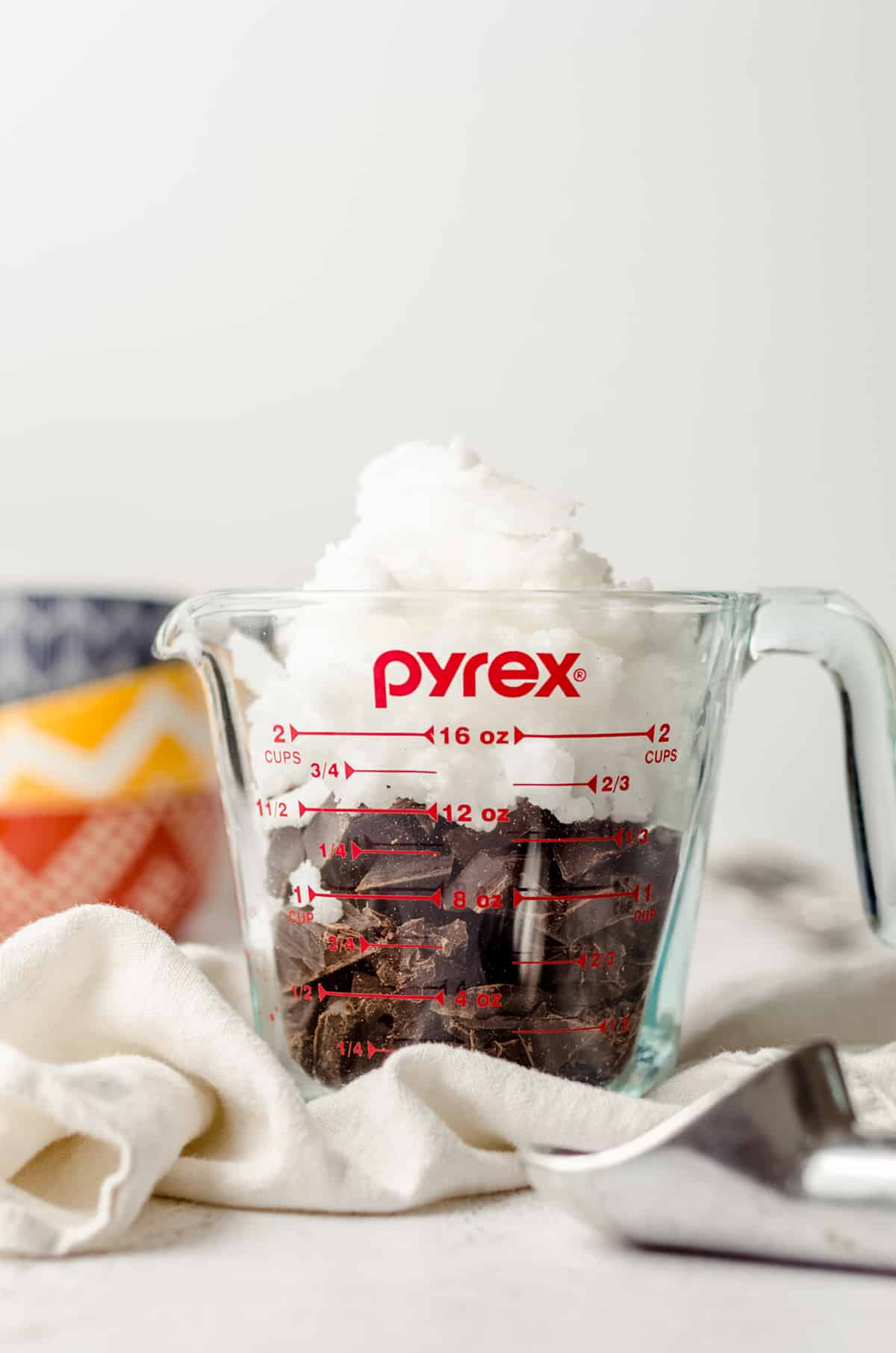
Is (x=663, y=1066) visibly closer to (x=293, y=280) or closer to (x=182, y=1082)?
(x=182, y=1082)

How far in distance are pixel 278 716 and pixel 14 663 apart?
55 centimetres

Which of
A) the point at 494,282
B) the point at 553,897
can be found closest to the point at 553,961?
the point at 553,897

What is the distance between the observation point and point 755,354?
1.63 metres

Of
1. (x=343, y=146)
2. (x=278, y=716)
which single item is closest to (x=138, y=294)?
(x=343, y=146)

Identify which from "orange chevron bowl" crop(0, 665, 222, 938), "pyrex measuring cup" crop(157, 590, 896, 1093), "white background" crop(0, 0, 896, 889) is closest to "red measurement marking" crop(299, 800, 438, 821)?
"pyrex measuring cup" crop(157, 590, 896, 1093)

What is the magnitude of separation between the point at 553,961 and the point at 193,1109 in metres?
0.18

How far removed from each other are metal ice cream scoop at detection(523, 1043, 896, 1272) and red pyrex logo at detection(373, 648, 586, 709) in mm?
215

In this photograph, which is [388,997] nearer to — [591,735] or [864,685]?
[591,735]

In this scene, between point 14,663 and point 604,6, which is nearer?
point 14,663

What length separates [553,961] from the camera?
0.67m

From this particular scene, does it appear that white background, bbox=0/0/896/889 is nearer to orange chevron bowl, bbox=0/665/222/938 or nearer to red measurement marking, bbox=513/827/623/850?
orange chevron bowl, bbox=0/665/222/938

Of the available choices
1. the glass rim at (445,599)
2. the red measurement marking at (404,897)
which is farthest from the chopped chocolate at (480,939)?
the glass rim at (445,599)

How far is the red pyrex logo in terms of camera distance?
25.9 inches

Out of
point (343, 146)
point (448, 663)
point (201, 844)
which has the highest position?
Result: point (343, 146)
